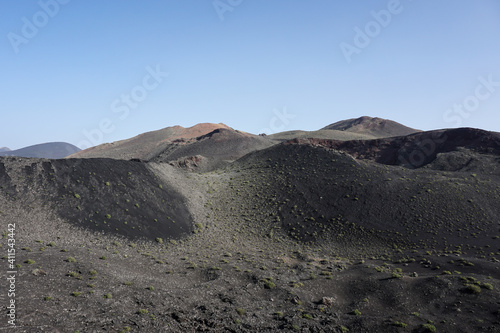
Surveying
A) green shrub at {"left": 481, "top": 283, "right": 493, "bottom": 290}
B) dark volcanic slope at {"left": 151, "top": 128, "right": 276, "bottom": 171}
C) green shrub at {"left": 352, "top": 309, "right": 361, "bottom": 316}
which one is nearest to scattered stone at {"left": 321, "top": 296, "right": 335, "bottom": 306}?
green shrub at {"left": 352, "top": 309, "right": 361, "bottom": 316}

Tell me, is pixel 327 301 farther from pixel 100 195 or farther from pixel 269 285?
pixel 100 195

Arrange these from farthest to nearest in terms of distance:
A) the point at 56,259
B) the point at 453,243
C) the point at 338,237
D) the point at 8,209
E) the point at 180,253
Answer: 1. the point at 338,237
2. the point at 453,243
3. the point at 180,253
4. the point at 8,209
5. the point at 56,259

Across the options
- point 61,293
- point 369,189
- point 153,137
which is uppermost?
point 153,137

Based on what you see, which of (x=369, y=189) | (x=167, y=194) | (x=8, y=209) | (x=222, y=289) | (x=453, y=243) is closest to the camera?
(x=222, y=289)

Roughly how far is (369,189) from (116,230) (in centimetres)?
3864

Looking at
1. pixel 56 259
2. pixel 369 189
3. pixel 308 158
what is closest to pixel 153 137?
pixel 308 158

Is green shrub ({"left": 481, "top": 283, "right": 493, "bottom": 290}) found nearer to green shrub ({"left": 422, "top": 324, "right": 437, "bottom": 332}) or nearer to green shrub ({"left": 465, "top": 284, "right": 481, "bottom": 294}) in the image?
green shrub ({"left": 465, "top": 284, "right": 481, "bottom": 294})

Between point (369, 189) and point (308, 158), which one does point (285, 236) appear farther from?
point (308, 158)

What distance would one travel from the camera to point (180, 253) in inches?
1385

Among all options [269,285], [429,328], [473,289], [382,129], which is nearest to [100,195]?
[269,285]

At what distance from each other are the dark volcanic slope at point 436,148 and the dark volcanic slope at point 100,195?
149ft

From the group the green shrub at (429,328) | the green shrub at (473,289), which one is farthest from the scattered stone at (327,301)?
the green shrub at (473,289)

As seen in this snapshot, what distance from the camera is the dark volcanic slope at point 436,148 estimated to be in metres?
72.8

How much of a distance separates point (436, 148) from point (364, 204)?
183 feet
